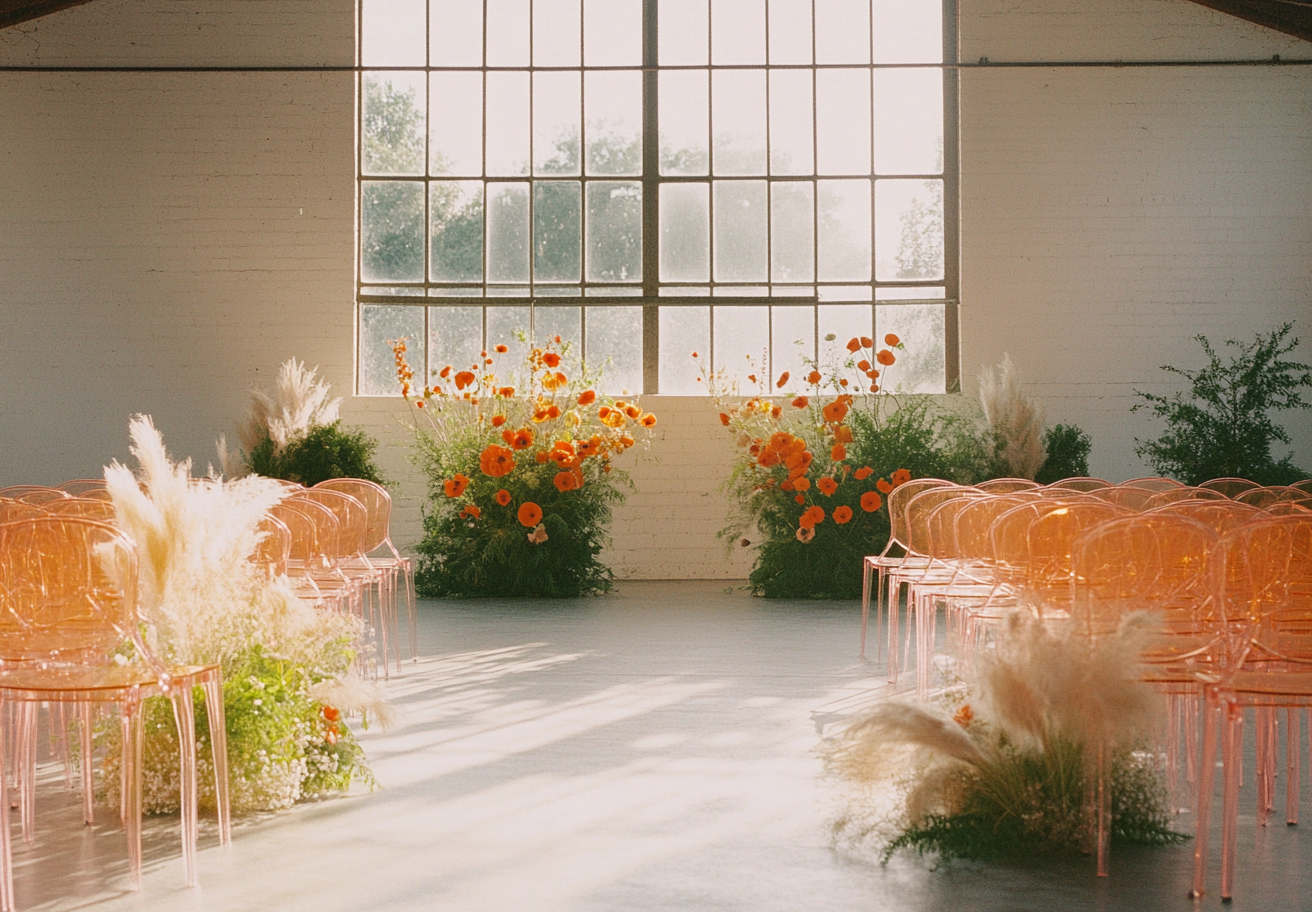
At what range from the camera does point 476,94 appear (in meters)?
9.47

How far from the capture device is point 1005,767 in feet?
8.77

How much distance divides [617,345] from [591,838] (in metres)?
6.81

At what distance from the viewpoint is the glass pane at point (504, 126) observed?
945 centimetres

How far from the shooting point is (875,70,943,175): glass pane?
9.41 metres

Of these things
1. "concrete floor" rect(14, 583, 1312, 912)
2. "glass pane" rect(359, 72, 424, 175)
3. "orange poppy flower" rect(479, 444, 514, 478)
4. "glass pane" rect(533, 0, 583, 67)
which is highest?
"glass pane" rect(533, 0, 583, 67)

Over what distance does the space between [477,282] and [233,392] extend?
2.06 m

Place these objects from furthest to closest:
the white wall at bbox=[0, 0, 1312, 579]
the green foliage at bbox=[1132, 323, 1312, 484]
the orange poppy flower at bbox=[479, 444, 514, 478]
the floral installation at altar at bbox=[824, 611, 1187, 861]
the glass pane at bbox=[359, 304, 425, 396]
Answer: the glass pane at bbox=[359, 304, 425, 396], the white wall at bbox=[0, 0, 1312, 579], the green foliage at bbox=[1132, 323, 1312, 484], the orange poppy flower at bbox=[479, 444, 514, 478], the floral installation at altar at bbox=[824, 611, 1187, 861]

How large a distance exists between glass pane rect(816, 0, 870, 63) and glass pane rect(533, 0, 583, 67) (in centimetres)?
191

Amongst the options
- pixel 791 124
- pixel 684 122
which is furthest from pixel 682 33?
pixel 791 124

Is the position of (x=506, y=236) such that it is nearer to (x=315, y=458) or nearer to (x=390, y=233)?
(x=390, y=233)

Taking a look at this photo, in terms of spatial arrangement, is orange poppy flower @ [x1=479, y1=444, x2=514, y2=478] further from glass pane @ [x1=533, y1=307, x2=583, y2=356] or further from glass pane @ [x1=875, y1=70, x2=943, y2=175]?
glass pane @ [x1=875, y1=70, x2=943, y2=175]

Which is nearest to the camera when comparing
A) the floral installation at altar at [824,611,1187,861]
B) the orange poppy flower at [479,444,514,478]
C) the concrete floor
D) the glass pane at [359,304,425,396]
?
the concrete floor

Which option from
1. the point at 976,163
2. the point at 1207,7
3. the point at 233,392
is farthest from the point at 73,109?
the point at 1207,7

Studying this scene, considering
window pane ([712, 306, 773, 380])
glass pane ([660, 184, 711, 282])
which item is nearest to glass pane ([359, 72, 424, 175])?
glass pane ([660, 184, 711, 282])
